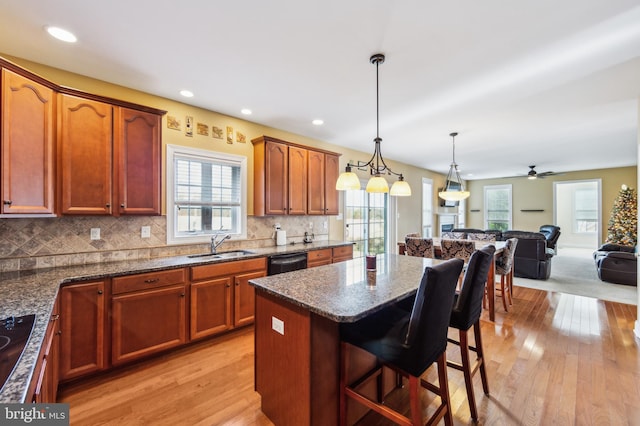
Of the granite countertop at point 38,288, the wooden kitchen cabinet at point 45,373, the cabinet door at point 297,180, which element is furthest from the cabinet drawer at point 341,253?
the wooden kitchen cabinet at point 45,373

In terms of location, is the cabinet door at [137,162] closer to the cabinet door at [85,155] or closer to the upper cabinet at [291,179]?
the cabinet door at [85,155]

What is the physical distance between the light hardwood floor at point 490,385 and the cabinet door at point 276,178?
61.5 inches

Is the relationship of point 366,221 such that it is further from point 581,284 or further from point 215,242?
point 581,284

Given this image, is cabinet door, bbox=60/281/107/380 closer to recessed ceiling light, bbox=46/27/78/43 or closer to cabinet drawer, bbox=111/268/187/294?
cabinet drawer, bbox=111/268/187/294

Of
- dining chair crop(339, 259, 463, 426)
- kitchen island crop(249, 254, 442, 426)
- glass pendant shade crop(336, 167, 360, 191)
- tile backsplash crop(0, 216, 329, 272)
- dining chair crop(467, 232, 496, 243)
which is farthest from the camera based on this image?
dining chair crop(467, 232, 496, 243)

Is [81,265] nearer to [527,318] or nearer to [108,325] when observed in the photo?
[108,325]

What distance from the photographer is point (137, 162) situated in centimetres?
265

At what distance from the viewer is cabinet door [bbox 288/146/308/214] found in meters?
3.89

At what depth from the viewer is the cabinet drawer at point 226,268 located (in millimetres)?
2711

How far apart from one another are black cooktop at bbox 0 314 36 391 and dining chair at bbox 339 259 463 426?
1.39m

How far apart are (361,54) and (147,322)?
2924 millimetres

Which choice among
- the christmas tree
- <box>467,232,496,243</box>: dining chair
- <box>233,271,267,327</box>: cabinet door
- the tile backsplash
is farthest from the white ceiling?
the christmas tree

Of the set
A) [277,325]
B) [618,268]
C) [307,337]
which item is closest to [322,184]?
[277,325]

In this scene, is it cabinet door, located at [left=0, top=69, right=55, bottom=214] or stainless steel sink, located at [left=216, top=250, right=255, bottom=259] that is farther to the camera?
stainless steel sink, located at [left=216, top=250, right=255, bottom=259]
